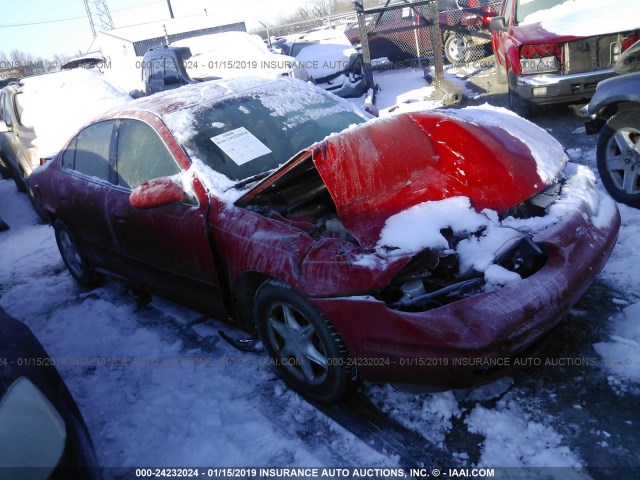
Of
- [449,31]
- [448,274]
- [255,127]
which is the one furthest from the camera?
[449,31]

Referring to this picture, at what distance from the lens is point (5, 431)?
1.60m

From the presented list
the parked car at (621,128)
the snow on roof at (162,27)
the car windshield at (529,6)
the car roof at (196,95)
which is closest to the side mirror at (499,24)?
the car windshield at (529,6)

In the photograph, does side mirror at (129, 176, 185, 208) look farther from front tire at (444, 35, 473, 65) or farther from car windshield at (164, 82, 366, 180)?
front tire at (444, 35, 473, 65)

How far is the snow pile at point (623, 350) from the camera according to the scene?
91.5 inches

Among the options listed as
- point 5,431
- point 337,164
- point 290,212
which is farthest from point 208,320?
point 5,431

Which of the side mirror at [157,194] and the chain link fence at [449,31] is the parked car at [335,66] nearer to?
the chain link fence at [449,31]

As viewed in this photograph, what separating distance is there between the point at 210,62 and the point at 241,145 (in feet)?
29.1

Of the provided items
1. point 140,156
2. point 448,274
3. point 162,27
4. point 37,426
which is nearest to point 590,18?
point 448,274

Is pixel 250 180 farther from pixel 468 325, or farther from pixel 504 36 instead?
pixel 504 36

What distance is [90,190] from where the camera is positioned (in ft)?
12.5

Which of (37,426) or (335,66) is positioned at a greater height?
(335,66)

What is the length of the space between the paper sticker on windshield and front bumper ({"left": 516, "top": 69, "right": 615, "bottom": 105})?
4.18 metres

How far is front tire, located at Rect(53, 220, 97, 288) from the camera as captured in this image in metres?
4.45

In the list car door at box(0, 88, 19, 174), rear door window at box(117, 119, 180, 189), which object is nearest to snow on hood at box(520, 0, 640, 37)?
rear door window at box(117, 119, 180, 189)
